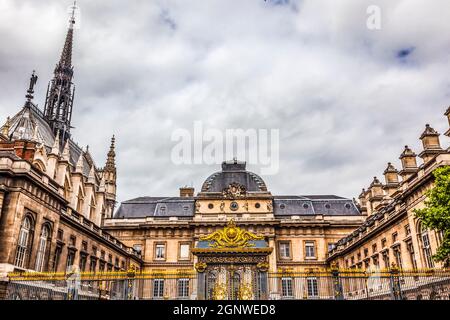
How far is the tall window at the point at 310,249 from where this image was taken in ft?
159

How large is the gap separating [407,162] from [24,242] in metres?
31.1

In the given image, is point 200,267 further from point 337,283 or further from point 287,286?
point 287,286

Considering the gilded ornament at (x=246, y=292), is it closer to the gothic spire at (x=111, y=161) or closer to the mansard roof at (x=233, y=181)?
the mansard roof at (x=233, y=181)

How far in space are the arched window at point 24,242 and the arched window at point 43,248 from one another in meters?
1.11

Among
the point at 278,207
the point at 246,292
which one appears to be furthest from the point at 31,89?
the point at 246,292

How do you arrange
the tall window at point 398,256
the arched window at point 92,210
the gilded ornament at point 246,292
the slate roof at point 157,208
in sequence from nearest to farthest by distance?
the gilded ornament at point 246,292 < the tall window at point 398,256 < the arched window at point 92,210 < the slate roof at point 157,208

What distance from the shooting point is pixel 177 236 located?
162ft

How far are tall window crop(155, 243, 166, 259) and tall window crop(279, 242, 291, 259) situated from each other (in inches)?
577

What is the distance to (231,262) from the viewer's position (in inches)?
806

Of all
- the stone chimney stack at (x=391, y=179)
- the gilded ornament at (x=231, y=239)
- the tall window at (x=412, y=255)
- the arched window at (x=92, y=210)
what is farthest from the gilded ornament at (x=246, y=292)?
the arched window at (x=92, y=210)

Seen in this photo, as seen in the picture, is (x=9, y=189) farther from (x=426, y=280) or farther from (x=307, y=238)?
(x=307, y=238)

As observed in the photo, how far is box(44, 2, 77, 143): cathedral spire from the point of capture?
6428cm

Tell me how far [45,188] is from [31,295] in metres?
6.98
